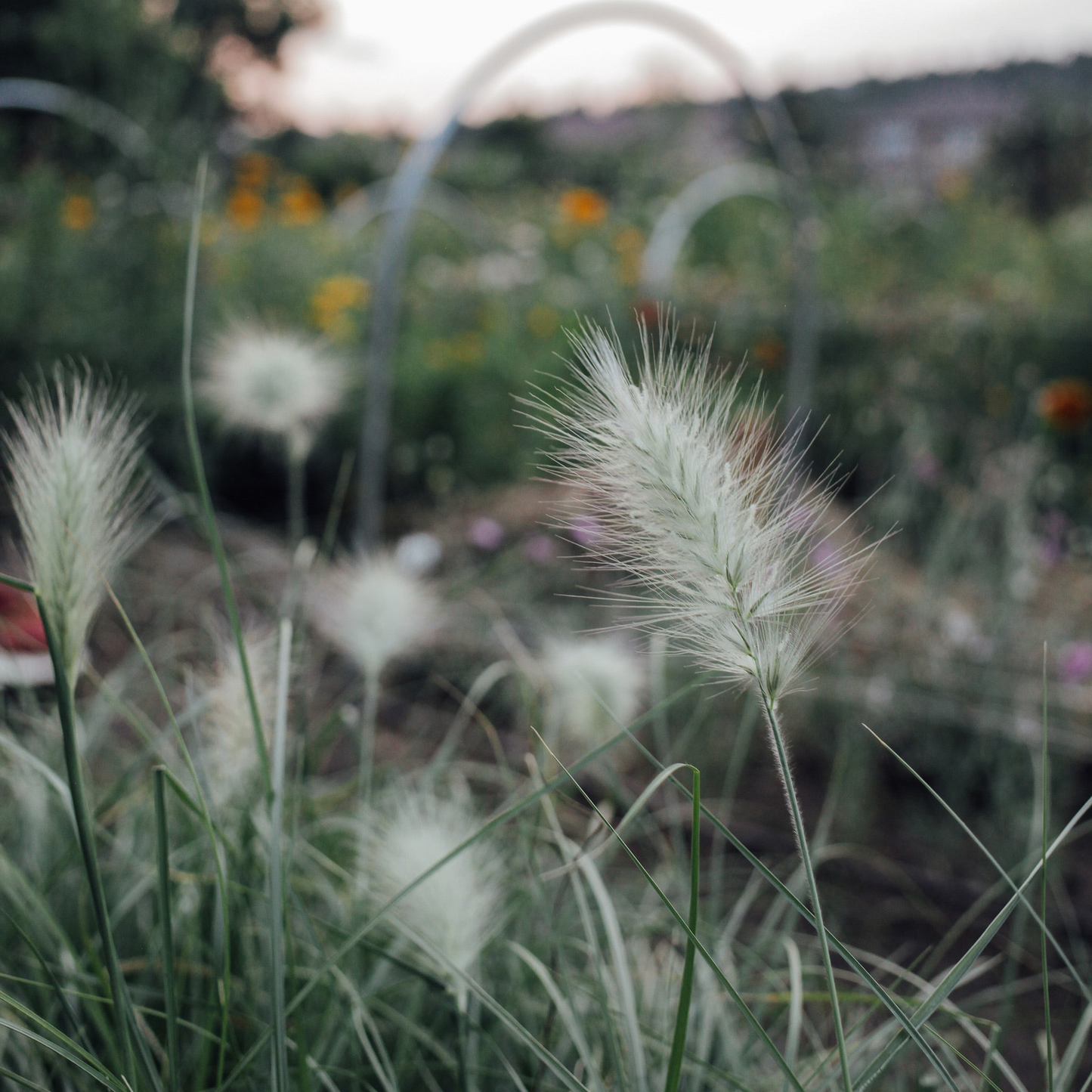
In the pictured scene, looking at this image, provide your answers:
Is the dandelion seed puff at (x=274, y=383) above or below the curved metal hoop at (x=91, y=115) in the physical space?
below

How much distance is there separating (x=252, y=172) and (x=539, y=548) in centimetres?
551

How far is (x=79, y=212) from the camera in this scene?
4062mm

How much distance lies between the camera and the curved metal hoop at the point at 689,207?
412 centimetres

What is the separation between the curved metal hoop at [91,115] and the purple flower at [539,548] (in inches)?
83.2

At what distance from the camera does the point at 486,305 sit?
5.17 metres

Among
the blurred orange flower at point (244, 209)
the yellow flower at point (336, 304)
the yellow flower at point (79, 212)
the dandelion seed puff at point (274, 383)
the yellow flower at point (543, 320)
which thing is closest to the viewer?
the dandelion seed puff at point (274, 383)

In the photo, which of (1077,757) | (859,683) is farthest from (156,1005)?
(1077,757)

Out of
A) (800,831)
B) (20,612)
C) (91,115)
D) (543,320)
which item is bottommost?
(20,612)

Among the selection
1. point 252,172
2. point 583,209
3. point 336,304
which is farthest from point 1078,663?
point 252,172

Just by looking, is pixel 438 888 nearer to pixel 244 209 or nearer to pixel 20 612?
pixel 20 612

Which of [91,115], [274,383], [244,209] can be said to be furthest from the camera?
[244,209]

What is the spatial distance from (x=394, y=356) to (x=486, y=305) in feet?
2.88

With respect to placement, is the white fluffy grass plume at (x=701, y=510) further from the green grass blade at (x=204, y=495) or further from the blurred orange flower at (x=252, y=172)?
the blurred orange flower at (x=252, y=172)

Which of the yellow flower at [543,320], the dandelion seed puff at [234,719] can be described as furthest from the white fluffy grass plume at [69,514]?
the yellow flower at [543,320]
